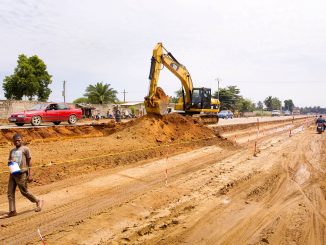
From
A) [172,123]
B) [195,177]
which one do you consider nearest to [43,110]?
[172,123]

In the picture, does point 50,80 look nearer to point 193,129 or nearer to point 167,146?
point 193,129

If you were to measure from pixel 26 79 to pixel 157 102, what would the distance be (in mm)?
25834

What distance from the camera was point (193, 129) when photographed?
22.5 meters

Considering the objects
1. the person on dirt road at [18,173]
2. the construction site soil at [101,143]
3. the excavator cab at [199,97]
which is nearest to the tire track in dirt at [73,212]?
the person on dirt road at [18,173]

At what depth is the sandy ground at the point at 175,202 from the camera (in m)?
6.77

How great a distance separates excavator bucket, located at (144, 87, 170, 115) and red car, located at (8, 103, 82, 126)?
6.90m

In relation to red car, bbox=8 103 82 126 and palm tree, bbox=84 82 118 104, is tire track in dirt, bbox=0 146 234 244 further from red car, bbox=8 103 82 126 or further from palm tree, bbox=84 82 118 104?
palm tree, bbox=84 82 118 104

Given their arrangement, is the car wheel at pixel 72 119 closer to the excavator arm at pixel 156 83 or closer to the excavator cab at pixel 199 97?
the excavator arm at pixel 156 83

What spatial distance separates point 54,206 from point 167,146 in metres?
10.2

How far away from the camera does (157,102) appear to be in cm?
2027

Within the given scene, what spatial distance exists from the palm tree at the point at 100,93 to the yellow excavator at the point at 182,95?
2995 centimetres

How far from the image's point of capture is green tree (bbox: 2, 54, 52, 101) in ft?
131

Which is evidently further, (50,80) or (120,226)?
(50,80)

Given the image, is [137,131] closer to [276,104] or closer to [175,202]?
[175,202]
